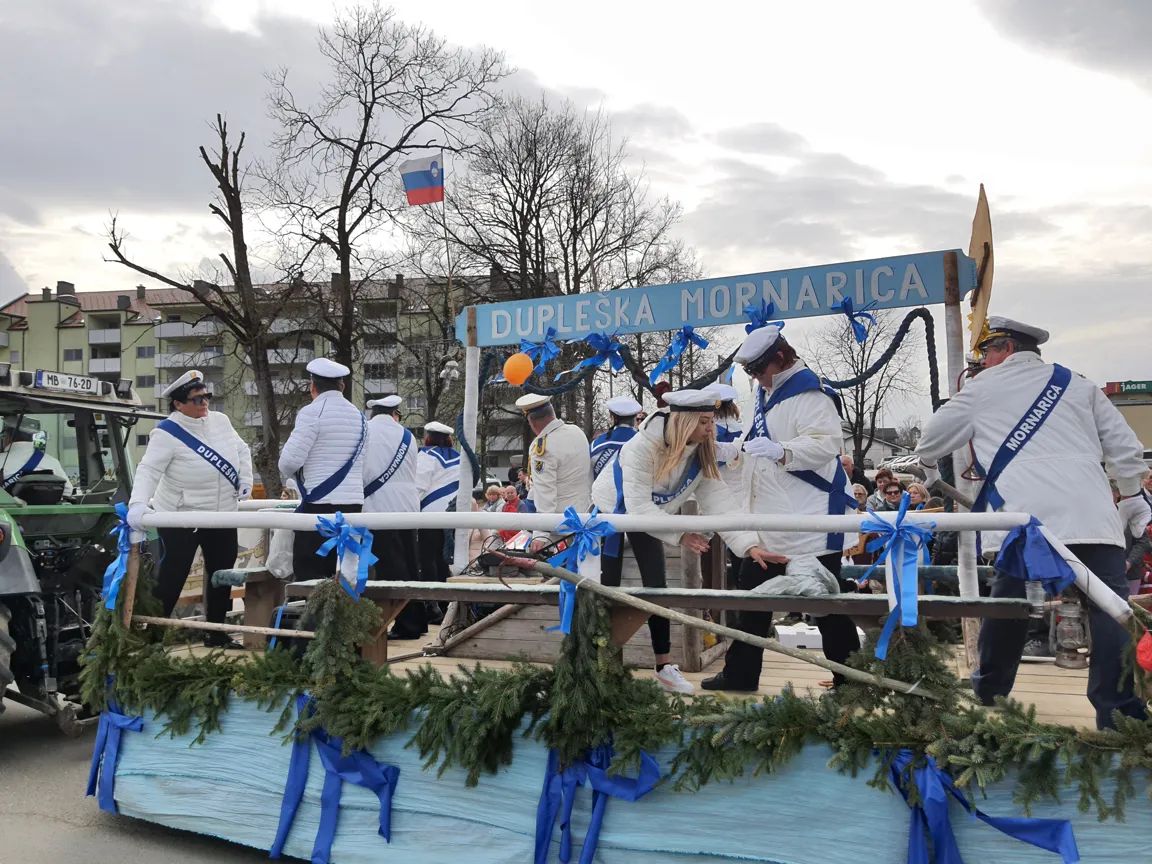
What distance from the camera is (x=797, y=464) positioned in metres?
4.38

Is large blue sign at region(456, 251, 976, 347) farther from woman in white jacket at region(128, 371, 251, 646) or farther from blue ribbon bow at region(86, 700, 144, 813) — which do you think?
blue ribbon bow at region(86, 700, 144, 813)

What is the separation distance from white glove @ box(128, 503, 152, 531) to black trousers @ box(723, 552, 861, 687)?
2.64m

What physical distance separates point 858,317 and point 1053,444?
1382mm

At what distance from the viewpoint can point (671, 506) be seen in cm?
478

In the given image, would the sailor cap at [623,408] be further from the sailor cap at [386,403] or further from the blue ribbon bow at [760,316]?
the blue ribbon bow at [760,316]

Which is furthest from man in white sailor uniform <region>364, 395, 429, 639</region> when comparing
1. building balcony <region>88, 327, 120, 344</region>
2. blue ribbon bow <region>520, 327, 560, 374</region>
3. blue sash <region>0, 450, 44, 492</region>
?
building balcony <region>88, 327, 120, 344</region>

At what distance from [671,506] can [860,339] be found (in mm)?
1269

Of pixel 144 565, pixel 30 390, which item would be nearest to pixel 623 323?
pixel 144 565

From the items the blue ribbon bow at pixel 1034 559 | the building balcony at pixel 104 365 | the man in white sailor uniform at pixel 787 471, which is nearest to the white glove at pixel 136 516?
the man in white sailor uniform at pixel 787 471

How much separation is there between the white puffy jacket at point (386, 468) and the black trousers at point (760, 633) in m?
3.69

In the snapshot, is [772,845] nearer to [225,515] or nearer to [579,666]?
[579,666]

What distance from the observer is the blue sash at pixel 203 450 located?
19.9 feet

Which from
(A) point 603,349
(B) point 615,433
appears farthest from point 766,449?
(B) point 615,433

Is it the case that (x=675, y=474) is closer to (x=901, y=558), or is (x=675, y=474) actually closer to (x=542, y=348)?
(x=901, y=558)
